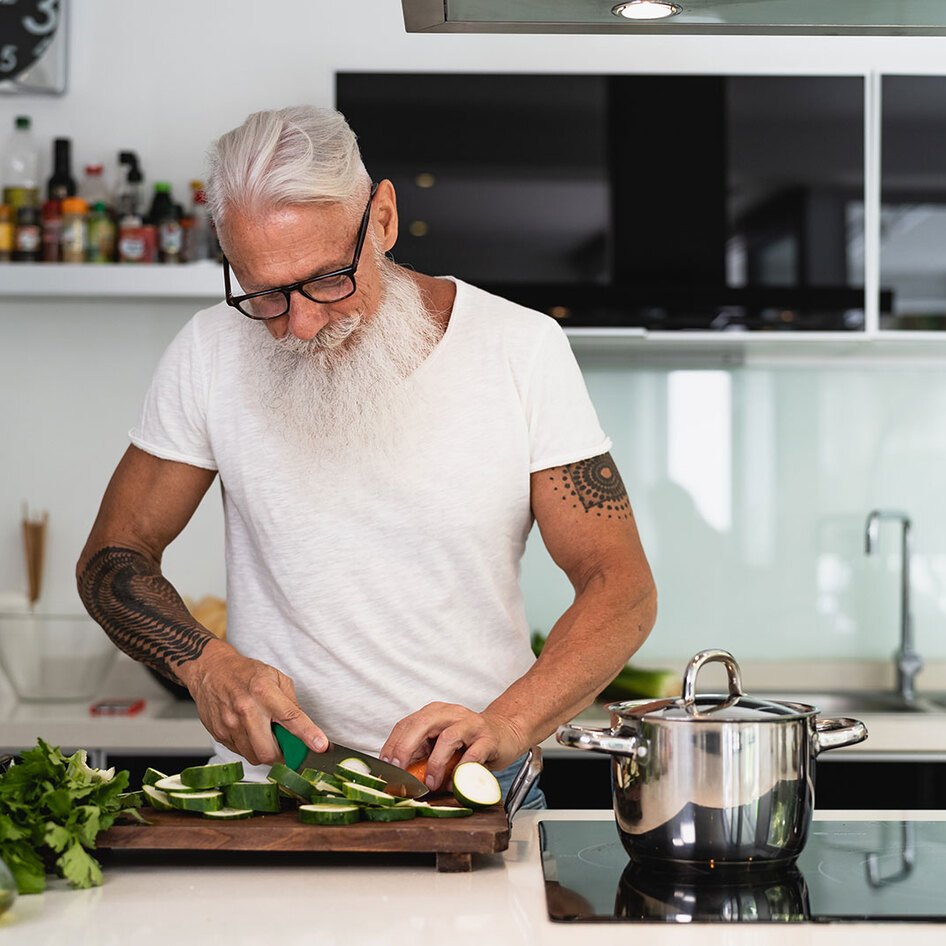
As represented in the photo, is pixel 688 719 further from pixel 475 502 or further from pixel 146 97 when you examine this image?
pixel 146 97

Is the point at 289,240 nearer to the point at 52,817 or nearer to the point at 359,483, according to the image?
the point at 359,483

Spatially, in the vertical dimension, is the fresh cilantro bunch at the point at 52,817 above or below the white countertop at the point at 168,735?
above

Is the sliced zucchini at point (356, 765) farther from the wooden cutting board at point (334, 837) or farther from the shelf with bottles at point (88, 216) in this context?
the shelf with bottles at point (88, 216)

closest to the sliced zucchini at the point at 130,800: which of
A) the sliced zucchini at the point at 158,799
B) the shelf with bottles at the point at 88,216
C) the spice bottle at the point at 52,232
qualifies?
the sliced zucchini at the point at 158,799

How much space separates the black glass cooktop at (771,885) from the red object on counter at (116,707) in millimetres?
1535

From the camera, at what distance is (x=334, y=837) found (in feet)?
4.00

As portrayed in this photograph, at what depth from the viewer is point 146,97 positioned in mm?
3094

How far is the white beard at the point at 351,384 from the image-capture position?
1.73 metres

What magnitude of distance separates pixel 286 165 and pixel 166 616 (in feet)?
2.01

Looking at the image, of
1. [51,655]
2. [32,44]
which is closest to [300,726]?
[51,655]

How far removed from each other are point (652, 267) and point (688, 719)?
174 centimetres

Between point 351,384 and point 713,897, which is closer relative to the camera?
point 713,897

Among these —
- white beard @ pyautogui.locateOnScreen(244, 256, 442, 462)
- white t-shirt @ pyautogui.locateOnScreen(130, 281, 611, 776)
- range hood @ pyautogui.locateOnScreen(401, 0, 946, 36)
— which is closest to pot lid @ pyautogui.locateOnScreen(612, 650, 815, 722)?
white t-shirt @ pyautogui.locateOnScreen(130, 281, 611, 776)

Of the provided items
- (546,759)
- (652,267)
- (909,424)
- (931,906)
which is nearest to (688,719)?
(931,906)
